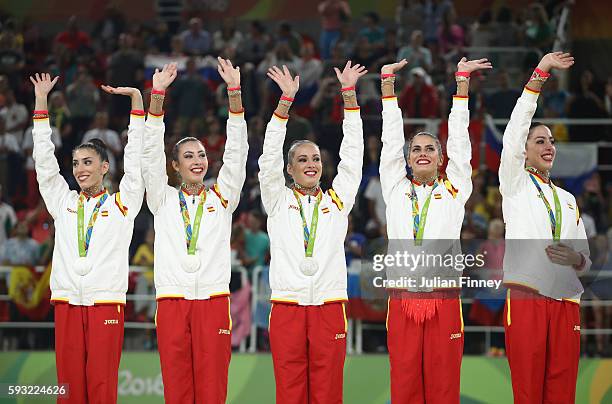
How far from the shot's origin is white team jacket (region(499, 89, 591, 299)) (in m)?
7.52

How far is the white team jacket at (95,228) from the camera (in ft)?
25.5

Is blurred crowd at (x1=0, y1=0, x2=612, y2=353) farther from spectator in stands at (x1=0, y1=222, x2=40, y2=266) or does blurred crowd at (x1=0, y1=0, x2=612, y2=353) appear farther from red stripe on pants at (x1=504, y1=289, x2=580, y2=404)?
red stripe on pants at (x1=504, y1=289, x2=580, y2=404)

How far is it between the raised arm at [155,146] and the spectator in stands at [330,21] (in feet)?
24.0

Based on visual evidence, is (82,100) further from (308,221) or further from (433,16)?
(308,221)

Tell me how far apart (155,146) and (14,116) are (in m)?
6.71

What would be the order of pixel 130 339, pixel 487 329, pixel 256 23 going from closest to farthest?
1. pixel 487 329
2. pixel 130 339
3. pixel 256 23

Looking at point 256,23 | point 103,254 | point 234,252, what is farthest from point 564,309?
point 256,23

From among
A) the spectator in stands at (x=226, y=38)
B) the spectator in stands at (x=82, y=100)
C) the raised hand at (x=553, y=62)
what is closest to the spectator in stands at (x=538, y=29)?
the spectator in stands at (x=226, y=38)

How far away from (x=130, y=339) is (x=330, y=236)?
4049mm

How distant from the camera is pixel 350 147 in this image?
25.8 feet

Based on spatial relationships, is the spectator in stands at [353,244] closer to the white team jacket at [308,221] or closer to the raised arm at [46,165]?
the white team jacket at [308,221]

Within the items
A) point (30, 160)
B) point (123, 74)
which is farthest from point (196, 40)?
point (30, 160)

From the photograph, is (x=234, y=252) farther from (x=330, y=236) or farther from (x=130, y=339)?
(x=330, y=236)

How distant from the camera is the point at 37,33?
15602mm
